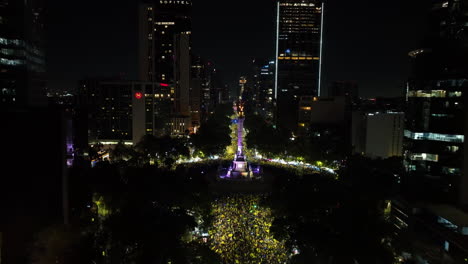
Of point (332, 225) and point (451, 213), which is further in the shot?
point (451, 213)

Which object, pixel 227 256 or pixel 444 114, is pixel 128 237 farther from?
pixel 444 114

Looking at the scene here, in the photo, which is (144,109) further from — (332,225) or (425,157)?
(332,225)

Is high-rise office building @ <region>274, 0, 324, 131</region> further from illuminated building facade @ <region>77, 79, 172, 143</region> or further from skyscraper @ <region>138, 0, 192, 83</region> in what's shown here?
illuminated building facade @ <region>77, 79, 172, 143</region>

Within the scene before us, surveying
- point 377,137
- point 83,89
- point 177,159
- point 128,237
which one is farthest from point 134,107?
point 128,237

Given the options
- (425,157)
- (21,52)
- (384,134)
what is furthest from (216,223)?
(384,134)

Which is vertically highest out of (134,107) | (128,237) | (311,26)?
(311,26)

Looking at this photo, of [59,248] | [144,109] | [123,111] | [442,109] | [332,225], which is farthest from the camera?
[123,111]

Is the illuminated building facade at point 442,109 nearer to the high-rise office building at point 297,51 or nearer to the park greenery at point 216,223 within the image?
the park greenery at point 216,223
